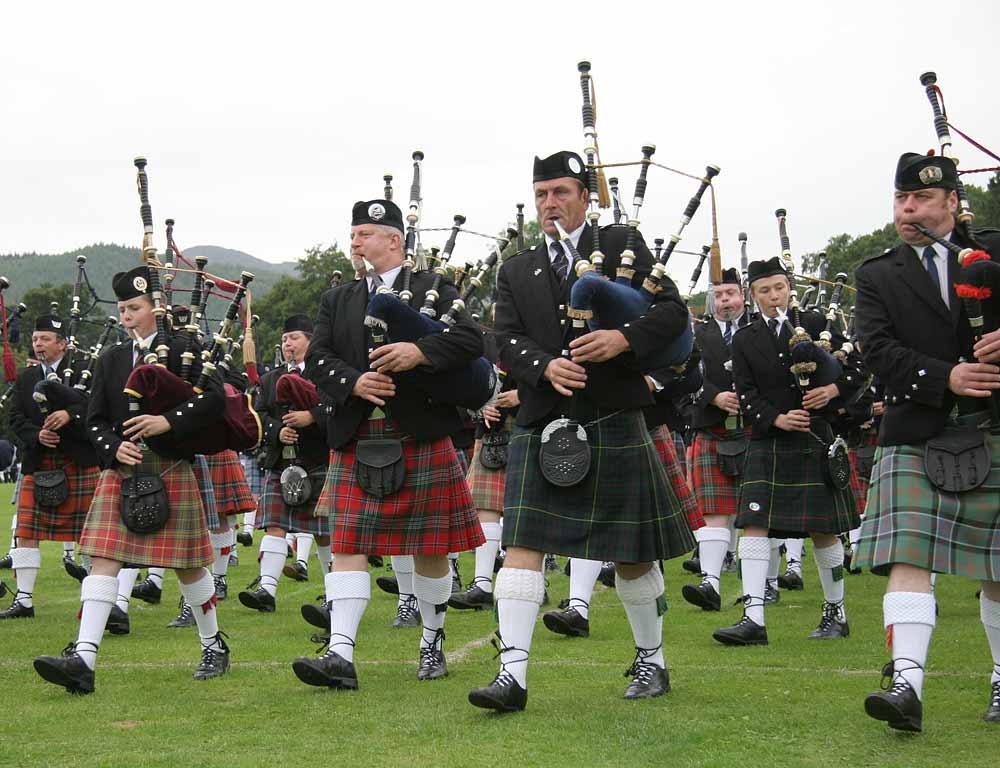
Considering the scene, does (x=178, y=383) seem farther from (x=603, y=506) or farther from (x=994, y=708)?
(x=994, y=708)

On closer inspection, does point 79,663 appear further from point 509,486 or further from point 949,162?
point 949,162

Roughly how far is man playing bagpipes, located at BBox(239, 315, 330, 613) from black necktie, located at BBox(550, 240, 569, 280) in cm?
290

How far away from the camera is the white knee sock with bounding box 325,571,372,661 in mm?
4695

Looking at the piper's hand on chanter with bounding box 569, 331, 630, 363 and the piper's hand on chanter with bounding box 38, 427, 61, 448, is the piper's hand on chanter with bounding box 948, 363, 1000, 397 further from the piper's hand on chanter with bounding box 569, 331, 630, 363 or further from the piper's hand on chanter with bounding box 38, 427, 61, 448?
the piper's hand on chanter with bounding box 38, 427, 61, 448

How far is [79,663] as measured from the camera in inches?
185

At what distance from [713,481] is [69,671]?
4103mm

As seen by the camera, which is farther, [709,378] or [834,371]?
[709,378]

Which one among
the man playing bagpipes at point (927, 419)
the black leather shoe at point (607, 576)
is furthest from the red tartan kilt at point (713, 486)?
the man playing bagpipes at point (927, 419)

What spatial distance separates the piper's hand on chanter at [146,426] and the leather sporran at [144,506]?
20 centimetres

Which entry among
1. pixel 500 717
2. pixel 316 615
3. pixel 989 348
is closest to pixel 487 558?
pixel 316 615

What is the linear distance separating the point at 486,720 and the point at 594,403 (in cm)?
112

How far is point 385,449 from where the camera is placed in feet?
16.0

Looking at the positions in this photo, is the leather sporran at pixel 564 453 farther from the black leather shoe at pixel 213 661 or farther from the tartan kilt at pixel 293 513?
the tartan kilt at pixel 293 513

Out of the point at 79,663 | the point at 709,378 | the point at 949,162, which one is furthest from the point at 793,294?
the point at 79,663
